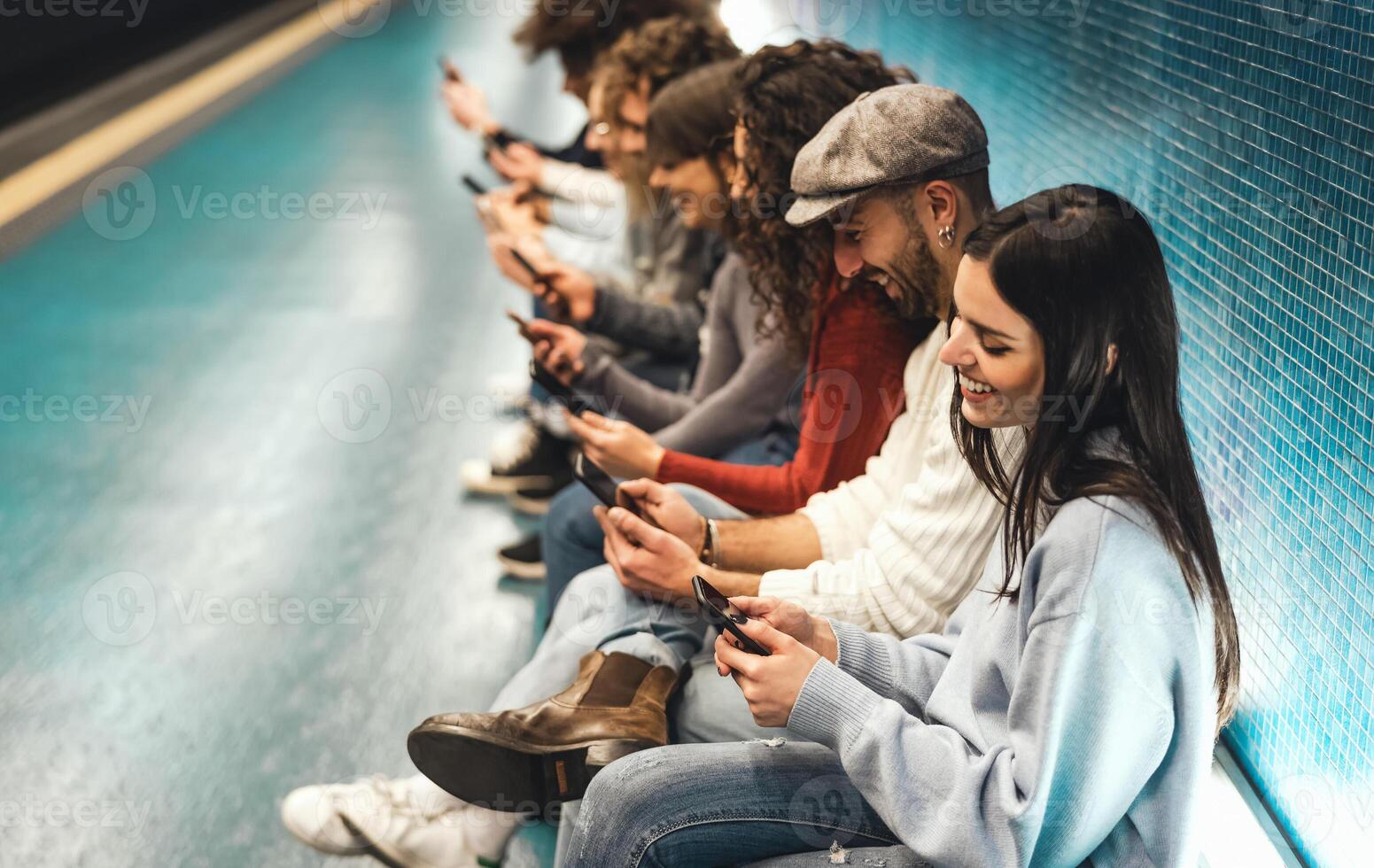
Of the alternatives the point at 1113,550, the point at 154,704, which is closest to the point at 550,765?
the point at 1113,550

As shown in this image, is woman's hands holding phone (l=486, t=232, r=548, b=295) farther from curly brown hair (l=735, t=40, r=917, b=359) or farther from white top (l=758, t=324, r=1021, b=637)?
white top (l=758, t=324, r=1021, b=637)

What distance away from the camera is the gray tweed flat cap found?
1.71 meters

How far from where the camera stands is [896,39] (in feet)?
15.7

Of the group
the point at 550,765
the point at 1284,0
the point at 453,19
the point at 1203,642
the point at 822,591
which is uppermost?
the point at 1284,0

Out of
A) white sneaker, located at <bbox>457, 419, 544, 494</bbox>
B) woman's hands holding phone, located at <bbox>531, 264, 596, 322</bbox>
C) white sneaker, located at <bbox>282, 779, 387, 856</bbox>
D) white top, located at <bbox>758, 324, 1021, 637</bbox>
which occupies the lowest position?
white sneaker, located at <bbox>457, 419, 544, 494</bbox>

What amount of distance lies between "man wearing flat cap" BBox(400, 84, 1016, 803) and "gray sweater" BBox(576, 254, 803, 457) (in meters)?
0.48

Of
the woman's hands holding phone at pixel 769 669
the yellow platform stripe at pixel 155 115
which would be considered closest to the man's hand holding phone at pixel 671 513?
the woman's hands holding phone at pixel 769 669

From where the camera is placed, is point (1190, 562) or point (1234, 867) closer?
point (1190, 562)

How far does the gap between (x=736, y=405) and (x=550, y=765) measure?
37.7 inches

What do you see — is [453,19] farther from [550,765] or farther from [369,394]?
[550,765]

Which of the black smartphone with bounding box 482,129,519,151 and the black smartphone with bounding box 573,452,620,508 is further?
the black smartphone with bounding box 482,129,519,151

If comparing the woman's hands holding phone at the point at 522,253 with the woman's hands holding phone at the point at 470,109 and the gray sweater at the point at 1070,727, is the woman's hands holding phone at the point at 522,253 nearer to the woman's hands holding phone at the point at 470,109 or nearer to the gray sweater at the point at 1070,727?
the woman's hands holding phone at the point at 470,109

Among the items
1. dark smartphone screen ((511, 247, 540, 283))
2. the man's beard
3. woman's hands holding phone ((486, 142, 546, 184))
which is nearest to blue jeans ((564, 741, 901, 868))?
the man's beard

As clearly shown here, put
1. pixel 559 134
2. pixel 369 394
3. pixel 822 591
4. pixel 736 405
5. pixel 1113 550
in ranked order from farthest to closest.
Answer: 1. pixel 559 134
2. pixel 369 394
3. pixel 736 405
4. pixel 822 591
5. pixel 1113 550
